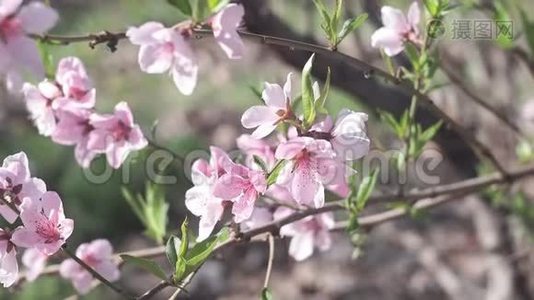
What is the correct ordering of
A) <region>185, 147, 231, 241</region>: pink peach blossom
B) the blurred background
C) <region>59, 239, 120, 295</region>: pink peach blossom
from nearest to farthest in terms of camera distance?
<region>185, 147, 231, 241</region>: pink peach blossom < <region>59, 239, 120, 295</region>: pink peach blossom < the blurred background

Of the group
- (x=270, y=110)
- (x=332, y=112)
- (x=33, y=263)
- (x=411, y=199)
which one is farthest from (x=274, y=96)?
(x=332, y=112)

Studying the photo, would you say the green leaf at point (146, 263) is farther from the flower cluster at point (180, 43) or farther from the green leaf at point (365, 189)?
the green leaf at point (365, 189)

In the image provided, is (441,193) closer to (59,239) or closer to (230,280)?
(59,239)

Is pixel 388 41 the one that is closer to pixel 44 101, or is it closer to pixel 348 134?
pixel 348 134

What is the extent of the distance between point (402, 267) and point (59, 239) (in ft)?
6.82

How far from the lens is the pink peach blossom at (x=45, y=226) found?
0.93 metres

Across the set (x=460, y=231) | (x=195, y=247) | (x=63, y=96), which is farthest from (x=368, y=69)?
(x=460, y=231)

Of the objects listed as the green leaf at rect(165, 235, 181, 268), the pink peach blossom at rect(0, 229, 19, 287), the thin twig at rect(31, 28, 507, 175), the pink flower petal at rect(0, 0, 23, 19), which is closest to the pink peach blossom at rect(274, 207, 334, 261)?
the thin twig at rect(31, 28, 507, 175)

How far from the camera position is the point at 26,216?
36.4 inches

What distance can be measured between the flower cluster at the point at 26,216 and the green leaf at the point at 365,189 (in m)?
0.40

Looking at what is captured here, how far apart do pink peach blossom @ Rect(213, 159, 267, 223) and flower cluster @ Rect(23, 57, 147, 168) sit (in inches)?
9.7

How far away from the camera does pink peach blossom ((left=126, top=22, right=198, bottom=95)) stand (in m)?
0.98

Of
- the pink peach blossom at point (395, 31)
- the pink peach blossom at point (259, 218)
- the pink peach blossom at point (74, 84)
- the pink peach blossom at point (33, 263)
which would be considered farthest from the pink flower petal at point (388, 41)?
the pink peach blossom at point (33, 263)

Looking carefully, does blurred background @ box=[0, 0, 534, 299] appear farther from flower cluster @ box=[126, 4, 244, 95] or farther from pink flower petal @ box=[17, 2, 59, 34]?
pink flower petal @ box=[17, 2, 59, 34]
